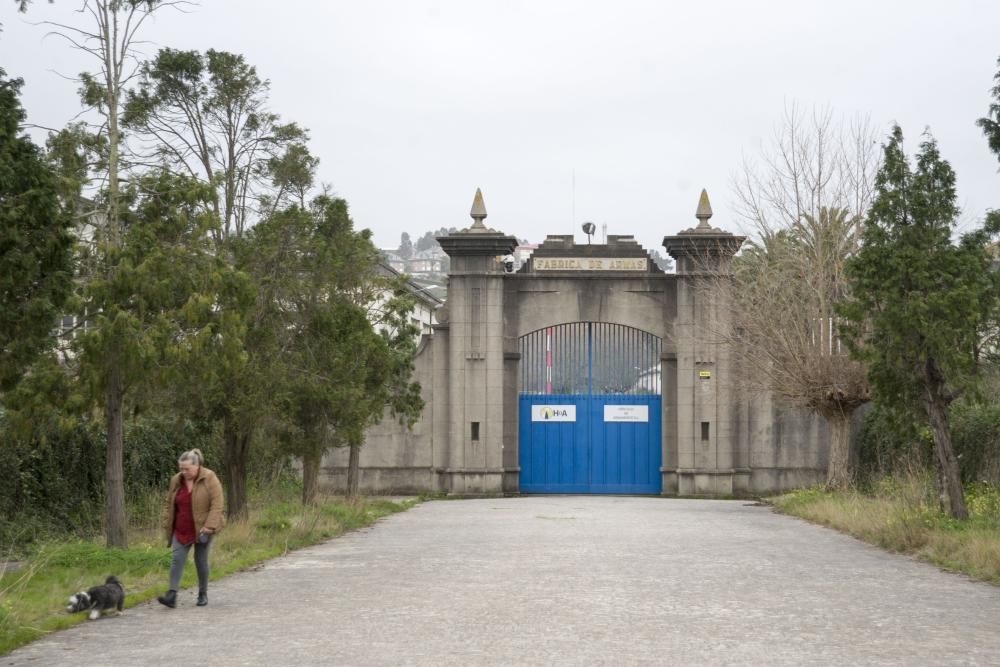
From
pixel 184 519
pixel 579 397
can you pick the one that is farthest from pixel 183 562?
pixel 579 397

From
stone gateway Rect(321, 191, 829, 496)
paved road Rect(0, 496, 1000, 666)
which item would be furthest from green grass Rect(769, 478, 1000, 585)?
stone gateway Rect(321, 191, 829, 496)

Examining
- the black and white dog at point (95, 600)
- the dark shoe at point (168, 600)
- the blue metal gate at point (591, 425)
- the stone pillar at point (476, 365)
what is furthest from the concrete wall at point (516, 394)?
the black and white dog at point (95, 600)

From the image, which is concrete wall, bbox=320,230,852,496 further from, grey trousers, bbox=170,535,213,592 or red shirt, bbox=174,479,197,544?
grey trousers, bbox=170,535,213,592

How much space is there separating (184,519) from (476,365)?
2252cm

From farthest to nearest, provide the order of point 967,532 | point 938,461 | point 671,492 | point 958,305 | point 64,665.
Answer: point 671,492 < point 938,461 < point 958,305 < point 967,532 < point 64,665

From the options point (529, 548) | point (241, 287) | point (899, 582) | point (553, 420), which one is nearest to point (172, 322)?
point (241, 287)

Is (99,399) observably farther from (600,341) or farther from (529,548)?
(600,341)

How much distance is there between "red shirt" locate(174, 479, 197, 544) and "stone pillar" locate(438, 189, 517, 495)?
72.5ft

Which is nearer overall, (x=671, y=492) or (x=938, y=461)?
(x=938, y=461)

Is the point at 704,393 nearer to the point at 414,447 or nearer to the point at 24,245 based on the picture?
the point at 414,447

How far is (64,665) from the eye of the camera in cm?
888

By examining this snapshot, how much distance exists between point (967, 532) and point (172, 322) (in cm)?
1057

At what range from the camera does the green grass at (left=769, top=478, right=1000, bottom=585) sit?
1532 centimetres

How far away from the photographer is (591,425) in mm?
34719
